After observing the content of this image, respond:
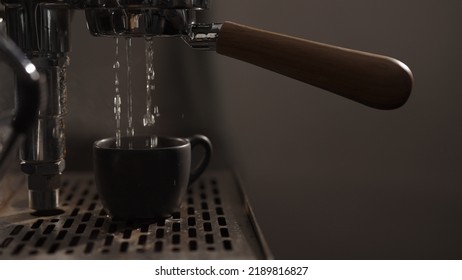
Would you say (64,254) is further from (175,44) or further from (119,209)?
(175,44)

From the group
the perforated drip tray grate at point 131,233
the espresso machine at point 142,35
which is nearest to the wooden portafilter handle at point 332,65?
the espresso machine at point 142,35

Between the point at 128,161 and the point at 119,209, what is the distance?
4cm

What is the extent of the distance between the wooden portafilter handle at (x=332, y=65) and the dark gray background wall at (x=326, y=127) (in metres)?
0.16

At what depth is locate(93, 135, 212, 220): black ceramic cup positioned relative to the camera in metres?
0.41

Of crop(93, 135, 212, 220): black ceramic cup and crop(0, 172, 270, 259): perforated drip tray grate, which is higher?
crop(93, 135, 212, 220): black ceramic cup

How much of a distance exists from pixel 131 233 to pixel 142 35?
129 mm

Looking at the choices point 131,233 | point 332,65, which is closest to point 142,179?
point 131,233

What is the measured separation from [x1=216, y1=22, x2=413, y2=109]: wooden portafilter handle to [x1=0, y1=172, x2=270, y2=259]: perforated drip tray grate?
0.11m

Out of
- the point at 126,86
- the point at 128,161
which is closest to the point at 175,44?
the point at 126,86

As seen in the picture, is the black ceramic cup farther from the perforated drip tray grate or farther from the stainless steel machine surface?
the stainless steel machine surface

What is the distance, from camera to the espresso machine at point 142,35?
0.37m

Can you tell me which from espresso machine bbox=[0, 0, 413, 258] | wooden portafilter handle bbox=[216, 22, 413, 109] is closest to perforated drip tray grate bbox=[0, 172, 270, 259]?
espresso machine bbox=[0, 0, 413, 258]

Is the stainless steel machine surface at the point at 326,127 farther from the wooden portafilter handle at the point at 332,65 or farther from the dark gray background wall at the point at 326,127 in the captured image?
the wooden portafilter handle at the point at 332,65

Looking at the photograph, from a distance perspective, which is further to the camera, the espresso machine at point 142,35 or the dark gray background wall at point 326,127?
the dark gray background wall at point 326,127
